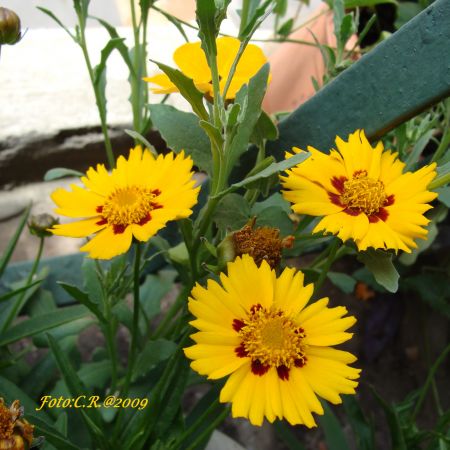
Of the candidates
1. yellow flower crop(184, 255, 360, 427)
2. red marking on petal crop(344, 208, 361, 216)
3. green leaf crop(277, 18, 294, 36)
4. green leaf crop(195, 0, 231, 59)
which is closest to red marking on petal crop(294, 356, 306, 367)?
yellow flower crop(184, 255, 360, 427)

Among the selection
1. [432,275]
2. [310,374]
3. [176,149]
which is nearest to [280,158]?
[176,149]

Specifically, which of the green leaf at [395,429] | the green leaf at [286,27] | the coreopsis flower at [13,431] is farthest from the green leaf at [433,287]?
the coreopsis flower at [13,431]

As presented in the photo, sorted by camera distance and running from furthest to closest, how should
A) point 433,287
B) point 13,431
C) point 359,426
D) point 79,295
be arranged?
1. point 433,287
2. point 359,426
3. point 79,295
4. point 13,431

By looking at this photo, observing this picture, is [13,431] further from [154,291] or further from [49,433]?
[154,291]

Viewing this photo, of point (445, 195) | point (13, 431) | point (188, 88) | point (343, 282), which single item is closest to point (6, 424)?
point (13, 431)

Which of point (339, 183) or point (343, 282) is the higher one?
point (339, 183)

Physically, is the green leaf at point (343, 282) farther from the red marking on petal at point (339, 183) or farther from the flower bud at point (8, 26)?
the flower bud at point (8, 26)

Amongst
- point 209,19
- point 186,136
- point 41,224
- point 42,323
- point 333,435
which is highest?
point 209,19
